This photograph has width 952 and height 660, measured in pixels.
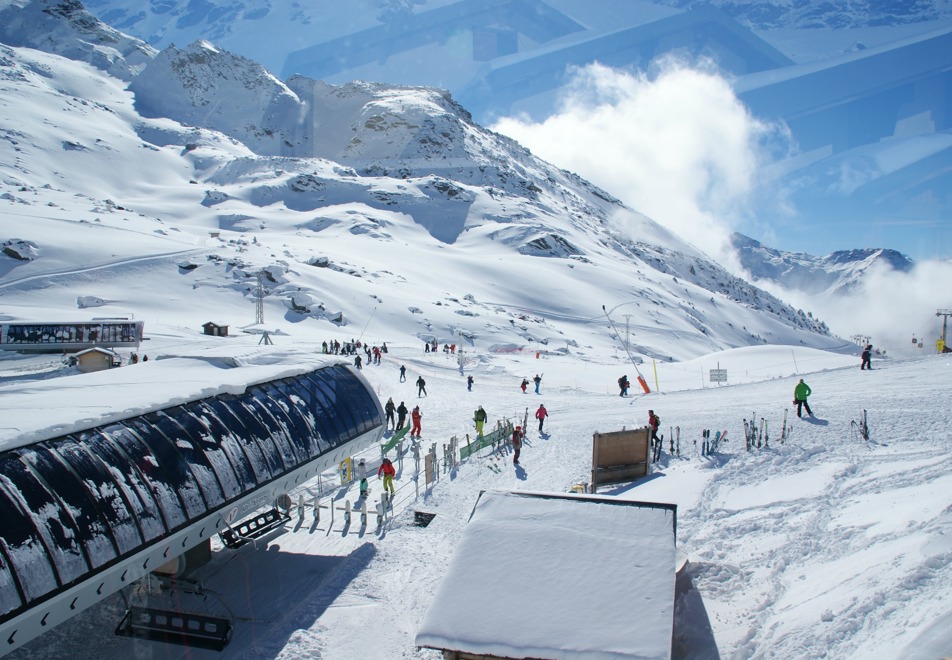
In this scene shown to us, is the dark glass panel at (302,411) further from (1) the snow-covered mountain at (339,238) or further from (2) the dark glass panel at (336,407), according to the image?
(1) the snow-covered mountain at (339,238)

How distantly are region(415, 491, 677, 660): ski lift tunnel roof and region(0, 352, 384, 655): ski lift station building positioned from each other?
4.89 m

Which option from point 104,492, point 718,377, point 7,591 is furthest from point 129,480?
point 718,377

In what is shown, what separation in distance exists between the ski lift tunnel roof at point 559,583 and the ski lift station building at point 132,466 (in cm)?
489

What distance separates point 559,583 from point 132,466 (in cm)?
676

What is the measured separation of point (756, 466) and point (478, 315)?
5814 centimetres

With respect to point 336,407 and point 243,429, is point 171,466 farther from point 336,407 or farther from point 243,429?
point 336,407

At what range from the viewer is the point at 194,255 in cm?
7119

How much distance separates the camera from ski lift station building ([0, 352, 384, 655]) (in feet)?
25.3

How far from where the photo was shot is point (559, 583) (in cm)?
712

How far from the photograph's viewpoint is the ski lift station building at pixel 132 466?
7703 mm

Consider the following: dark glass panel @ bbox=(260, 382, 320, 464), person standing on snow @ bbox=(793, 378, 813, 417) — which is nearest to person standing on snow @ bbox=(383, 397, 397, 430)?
dark glass panel @ bbox=(260, 382, 320, 464)

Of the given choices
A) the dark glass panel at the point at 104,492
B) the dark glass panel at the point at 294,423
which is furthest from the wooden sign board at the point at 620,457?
the dark glass panel at the point at 104,492

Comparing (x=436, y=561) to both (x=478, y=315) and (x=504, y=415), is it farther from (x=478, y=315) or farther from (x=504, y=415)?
(x=478, y=315)

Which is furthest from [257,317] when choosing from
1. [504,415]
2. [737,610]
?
[737,610]
